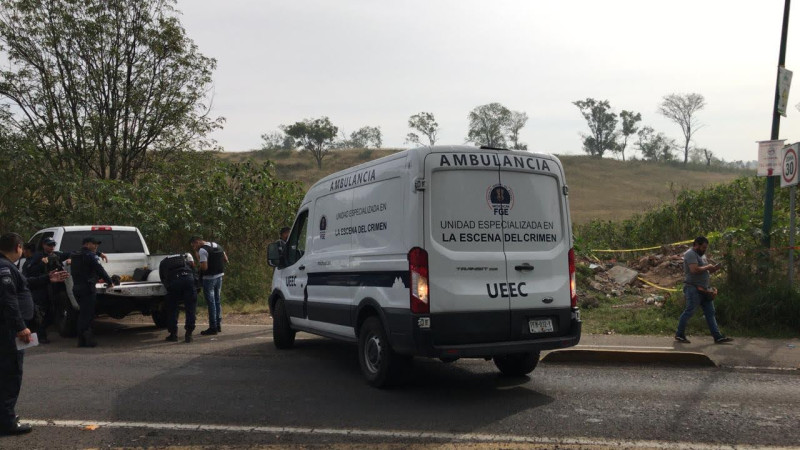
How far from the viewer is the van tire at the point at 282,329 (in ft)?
A: 31.9

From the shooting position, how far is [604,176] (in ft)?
263

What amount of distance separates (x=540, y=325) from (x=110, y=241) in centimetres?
888

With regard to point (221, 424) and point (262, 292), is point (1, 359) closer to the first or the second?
point (221, 424)

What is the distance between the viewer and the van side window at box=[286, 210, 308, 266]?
9180 mm

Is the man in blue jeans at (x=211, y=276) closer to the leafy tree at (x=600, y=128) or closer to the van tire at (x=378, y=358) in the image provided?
the van tire at (x=378, y=358)

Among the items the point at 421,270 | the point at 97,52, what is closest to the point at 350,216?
the point at 421,270

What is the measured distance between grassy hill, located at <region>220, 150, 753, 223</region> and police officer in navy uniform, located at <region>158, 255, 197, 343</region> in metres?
44.2

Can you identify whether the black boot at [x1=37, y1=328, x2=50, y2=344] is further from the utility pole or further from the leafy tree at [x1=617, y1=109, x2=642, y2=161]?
the leafy tree at [x1=617, y1=109, x2=642, y2=161]

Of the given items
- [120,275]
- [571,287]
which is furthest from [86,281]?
[571,287]

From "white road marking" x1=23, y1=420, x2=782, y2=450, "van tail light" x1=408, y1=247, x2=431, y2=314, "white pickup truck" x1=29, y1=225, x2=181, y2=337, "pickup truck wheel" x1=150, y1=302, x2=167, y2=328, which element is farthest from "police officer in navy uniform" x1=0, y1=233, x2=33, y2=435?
"pickup truck wheel" x1=150, y1=302, x2=167, y2=328

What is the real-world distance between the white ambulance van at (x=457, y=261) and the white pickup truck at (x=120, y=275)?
16.3 feet

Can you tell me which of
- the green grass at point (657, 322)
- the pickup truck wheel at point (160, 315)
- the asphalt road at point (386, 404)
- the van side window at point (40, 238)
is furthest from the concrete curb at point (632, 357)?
the van side window at point (40, 238)

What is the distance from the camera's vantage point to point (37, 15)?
20812mm

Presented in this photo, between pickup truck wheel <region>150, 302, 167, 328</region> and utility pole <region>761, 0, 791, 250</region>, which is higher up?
utility pole <region>761, 0, 791, 250</region>
